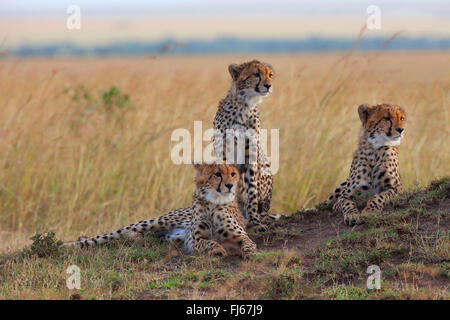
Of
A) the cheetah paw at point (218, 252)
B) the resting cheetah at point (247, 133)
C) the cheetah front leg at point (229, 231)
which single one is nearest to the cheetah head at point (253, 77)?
the resting cheetah at point (247, 133)

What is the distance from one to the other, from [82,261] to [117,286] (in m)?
0.73

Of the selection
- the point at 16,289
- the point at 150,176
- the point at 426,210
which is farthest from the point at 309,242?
the point at 150,176

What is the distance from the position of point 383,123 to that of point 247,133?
1.09 metres

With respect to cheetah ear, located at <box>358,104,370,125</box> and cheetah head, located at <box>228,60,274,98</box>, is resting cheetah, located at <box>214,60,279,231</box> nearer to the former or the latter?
cheetah head, located at <box>228,60,274,98</box>

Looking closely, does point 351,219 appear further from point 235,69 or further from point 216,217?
point 235,69

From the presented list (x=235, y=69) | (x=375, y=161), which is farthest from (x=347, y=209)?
(x=235, y=69)

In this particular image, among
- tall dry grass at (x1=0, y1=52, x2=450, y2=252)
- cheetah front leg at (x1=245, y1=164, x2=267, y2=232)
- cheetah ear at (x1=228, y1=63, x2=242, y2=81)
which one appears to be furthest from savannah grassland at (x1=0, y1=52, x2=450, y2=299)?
cheetah ear at (x1=228, y1=63, x2=242, y2=81)

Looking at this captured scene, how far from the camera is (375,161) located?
5.50 m

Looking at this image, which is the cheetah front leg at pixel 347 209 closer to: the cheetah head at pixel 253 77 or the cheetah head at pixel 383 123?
the cheetah head at pixel 383 123

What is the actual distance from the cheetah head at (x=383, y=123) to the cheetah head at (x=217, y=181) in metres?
1.19

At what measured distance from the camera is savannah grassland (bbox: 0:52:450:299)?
167 inches

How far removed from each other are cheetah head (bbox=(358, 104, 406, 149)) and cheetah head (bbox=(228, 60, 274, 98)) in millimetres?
753

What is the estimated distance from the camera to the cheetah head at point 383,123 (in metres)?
5.21
